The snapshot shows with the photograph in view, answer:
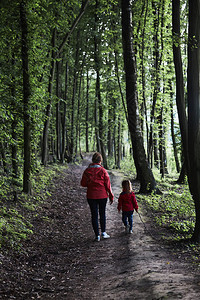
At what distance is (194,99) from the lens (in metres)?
5.43

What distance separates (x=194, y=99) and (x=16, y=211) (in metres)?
5.57

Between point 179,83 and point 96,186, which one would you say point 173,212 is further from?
point 179,83

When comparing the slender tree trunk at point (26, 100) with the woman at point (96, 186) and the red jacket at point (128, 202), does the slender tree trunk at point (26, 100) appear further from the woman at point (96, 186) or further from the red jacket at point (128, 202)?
the red jacket at point (128, 202)

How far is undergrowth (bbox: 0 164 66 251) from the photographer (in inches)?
234

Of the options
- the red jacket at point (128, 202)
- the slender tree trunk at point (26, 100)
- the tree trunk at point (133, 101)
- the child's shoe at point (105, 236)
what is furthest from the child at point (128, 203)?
the tree trunk at point (133, 101)

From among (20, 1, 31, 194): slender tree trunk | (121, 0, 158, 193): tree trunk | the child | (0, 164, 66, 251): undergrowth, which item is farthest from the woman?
(121, 0, 158, 193): tree trunk

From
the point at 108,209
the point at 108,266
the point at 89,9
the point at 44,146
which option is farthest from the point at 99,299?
the point at 89,9

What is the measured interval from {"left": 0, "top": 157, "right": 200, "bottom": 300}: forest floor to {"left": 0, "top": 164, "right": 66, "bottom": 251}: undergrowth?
0.27 m

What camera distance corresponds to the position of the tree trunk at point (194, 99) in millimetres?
5172

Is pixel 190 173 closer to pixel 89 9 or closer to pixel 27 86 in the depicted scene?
pixel 27 86

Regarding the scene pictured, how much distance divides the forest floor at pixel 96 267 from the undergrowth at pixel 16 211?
0.90 ft

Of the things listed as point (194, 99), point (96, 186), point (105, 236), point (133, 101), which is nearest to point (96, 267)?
point (105, 236)

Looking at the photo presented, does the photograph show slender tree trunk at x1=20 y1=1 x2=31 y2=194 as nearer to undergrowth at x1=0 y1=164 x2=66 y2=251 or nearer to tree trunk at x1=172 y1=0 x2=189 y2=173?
undergrowth at x1=0 y1=164 x2=66 y2=251

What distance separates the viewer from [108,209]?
1019 centimetres
